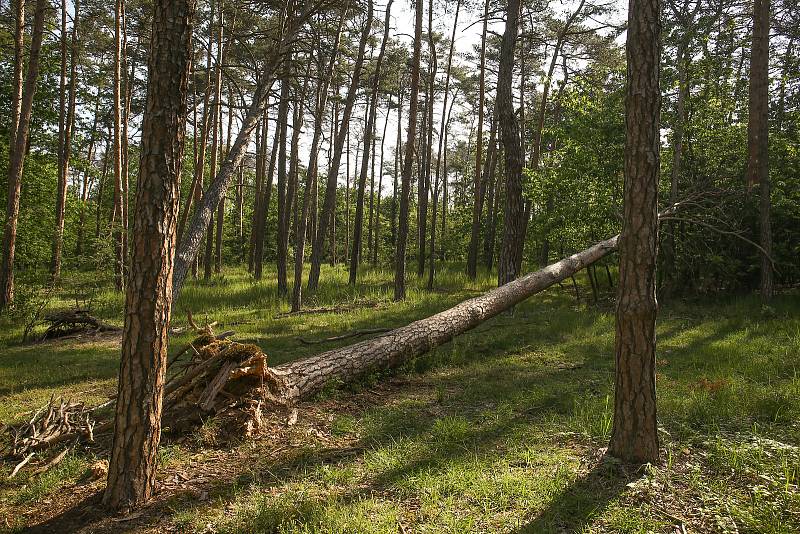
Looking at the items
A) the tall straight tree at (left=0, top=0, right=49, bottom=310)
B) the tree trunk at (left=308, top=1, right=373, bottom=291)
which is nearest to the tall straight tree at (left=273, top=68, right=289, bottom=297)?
the tree trunk at (left=308, top=1, right=373, bottom=291)

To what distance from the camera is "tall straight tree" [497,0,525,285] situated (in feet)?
34.6

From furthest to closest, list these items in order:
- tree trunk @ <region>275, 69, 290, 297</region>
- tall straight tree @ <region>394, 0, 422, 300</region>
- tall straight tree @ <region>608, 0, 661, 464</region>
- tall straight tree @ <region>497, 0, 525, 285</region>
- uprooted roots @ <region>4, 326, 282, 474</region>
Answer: tree trunk @ <region>275, 69, 290, 297</region>, tall straight tree @ <region>394, 0, 422, 300</region>, tall straight tree @ <region>497, 0, 525, 285</region>, uprooted roots @ <region>4, 326, 282, 474</region>, tall straight tree @ <region>608, 0, 661, 464</region>

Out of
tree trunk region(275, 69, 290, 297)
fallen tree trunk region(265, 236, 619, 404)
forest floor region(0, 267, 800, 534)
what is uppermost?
tree trunk region(275, 69, 290, 297)

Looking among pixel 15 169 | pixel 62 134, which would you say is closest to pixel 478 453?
pixel 15 169

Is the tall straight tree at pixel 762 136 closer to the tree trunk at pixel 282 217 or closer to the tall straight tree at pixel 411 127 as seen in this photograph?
the tall straight tree at pixel 411 127

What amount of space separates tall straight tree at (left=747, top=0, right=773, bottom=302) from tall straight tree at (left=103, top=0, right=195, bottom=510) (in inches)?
424

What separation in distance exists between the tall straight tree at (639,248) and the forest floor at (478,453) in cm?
38

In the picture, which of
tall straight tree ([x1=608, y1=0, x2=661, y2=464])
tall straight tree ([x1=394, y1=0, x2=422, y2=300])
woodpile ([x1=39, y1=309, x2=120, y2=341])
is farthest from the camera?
tall straight tree ([x1=394, y1=0, x2=422, y2=300])

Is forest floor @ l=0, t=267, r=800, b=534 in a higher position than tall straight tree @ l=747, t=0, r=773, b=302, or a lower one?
lower

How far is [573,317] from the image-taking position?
10.0m

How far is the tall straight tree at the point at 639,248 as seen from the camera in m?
3.42

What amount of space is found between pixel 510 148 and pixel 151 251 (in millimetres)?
9025

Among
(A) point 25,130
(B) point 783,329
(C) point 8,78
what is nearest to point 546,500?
(B) point 783,329

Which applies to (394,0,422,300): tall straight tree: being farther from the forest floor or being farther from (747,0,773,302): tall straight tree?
(747,0,773,302): tall straight tree
